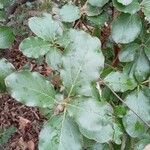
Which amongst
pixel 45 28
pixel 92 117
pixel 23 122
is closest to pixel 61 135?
pixel 92 117

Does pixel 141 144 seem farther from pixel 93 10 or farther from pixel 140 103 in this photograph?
pixel 93 10

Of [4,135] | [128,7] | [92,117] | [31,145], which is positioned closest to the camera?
[92,117]

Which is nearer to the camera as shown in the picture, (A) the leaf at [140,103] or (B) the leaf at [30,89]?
(B) the leaf at [30,89]

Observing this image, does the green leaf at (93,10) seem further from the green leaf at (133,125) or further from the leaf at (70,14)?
the green leaf at (133,125)

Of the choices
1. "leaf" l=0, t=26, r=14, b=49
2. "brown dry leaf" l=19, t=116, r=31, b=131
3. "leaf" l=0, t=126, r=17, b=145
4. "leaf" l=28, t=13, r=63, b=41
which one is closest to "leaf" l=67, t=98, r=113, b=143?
"leaf" l=28, t=13, r=63, b=41

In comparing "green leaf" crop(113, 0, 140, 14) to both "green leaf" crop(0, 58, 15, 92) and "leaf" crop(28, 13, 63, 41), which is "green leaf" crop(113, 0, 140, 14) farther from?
"green leaf" crop(0, 58, 15, 92)

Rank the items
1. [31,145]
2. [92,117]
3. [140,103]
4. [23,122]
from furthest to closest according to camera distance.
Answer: [23,122] < [31,145] < [140,103] < [92,117]

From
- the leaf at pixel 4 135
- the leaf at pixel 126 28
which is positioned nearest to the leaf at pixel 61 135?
the leaf at pixel 126 28
